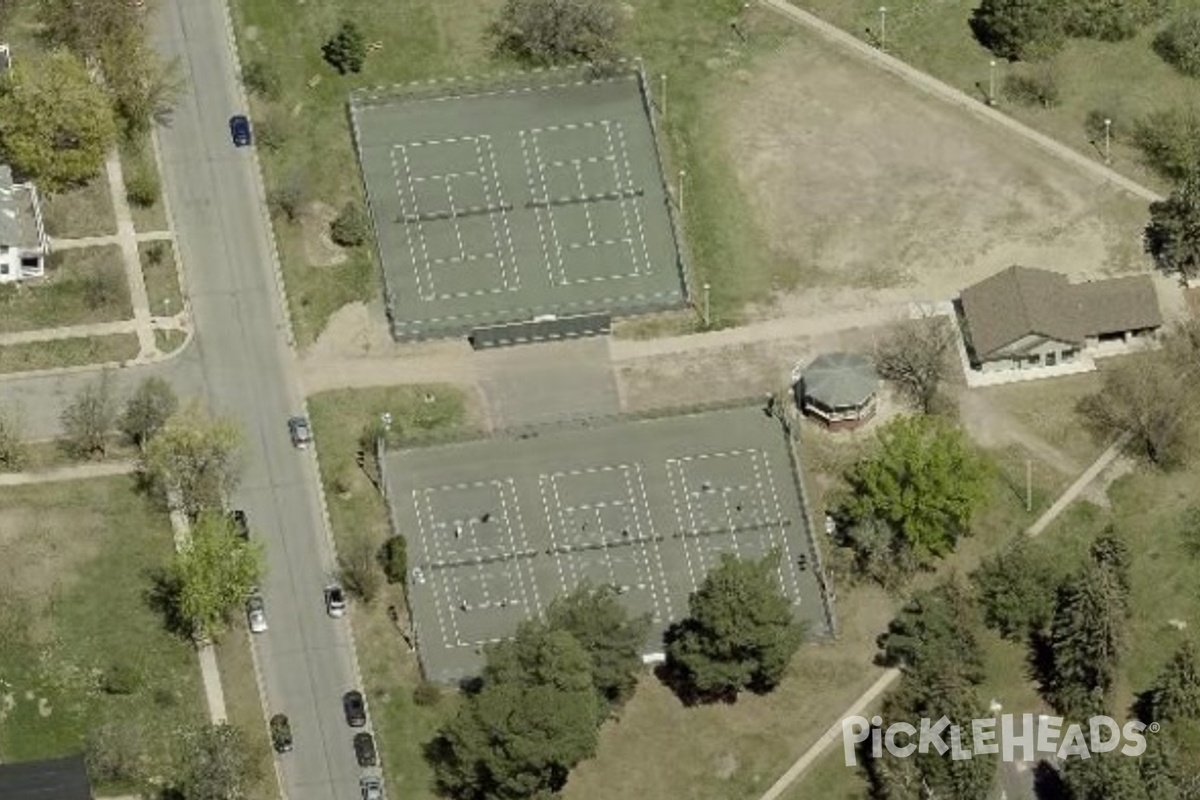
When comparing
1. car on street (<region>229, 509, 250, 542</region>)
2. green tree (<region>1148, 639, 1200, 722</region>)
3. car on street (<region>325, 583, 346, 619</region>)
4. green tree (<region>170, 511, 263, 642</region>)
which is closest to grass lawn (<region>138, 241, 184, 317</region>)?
car on street (<region>229, 509, 250, 542</region>)

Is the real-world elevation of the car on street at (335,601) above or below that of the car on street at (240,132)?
below

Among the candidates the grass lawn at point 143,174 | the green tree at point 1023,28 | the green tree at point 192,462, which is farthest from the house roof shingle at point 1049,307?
the grass lawn at point 143,174

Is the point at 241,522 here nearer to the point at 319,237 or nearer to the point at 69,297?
the point at 69,297

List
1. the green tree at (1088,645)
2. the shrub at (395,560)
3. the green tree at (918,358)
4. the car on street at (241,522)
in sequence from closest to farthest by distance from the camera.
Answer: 1. the green tree at (1088,645)
2. the shrub at (395,560)
3. the car on street at (241,522)
4. the green tree at (918,358)

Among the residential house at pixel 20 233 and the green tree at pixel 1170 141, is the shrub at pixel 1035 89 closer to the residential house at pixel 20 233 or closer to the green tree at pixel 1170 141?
the green tree at pixel 1170 141

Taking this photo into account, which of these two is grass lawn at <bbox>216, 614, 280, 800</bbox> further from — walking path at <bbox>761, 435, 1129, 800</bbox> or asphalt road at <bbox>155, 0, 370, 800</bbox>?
walking path at <bbox>761, 435, 1129, 800</bbox>

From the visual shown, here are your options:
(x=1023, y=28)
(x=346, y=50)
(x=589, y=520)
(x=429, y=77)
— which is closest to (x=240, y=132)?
(x=346, y=50)

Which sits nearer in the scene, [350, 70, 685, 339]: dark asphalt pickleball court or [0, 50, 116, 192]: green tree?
[0, 50, 116, 192]: green tree
